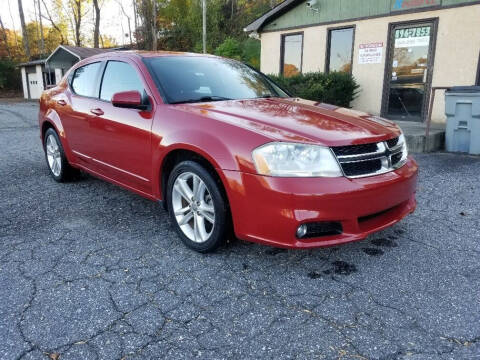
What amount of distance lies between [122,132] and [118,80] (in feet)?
2.02

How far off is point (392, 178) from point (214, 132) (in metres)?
1.28

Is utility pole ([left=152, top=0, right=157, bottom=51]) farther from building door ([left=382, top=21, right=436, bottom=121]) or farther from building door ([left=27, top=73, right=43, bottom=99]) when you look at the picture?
building door ([left=382, top=21, right=436, bottom=121])

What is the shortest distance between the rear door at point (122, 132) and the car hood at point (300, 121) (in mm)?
489

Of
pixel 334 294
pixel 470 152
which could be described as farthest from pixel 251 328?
pixel 470 152

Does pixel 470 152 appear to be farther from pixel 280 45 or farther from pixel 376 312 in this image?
pixel 280 45

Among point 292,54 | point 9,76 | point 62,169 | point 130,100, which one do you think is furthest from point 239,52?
point 9,76

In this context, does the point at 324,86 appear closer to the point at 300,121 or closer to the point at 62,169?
the point at 62,169

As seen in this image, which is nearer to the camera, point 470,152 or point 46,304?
point 46,304

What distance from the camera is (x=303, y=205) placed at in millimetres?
2473

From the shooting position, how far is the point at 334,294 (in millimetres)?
2523

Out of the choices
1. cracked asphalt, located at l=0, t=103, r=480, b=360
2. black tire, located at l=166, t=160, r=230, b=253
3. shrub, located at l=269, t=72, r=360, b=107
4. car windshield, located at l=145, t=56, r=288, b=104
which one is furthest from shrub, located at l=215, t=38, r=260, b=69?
black tire, located at l=166, t=160, r=230, b=253

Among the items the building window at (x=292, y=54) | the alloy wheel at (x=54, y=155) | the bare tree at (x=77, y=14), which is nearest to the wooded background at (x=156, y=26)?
the bare tree at (x=77, y=14)

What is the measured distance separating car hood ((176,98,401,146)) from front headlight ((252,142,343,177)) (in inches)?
2.2

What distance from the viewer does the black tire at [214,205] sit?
9.14 ft
